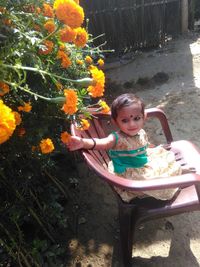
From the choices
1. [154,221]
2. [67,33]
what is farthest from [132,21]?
[67,33]

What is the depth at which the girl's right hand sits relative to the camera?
2.17 metres

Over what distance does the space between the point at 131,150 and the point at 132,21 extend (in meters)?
4.36

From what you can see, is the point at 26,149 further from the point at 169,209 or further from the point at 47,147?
the point at 169,209

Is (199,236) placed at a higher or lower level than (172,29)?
lower

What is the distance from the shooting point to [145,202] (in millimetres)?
2406

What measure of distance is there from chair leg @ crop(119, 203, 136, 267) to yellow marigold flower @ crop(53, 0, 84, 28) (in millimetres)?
1243

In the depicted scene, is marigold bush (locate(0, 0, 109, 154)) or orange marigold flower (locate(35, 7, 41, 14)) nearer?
marigold bush (locate(0, 0, 109, 154))

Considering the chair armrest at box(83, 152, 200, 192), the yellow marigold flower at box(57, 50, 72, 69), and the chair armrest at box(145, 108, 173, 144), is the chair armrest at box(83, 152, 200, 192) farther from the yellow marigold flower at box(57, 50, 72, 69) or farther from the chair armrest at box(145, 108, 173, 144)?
the chair armrest at box(145, 108, 173, 144)

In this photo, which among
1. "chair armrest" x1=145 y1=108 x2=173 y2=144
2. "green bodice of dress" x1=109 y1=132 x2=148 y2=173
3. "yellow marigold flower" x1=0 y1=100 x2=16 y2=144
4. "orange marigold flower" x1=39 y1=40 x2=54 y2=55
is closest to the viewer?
"yellow marigold flower" x1=0 y1=100 x2=16 y2=144

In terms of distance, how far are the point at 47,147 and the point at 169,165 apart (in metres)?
1.02

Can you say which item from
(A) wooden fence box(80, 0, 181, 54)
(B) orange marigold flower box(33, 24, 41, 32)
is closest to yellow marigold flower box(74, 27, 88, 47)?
(B) orange marigold flower box(33, 24, 41, 32)

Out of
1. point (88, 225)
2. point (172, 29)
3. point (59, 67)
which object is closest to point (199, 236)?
point (88, 225)

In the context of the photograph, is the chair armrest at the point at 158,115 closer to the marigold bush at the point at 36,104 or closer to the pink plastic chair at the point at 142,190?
the pink plastic chair at the point at 142,190

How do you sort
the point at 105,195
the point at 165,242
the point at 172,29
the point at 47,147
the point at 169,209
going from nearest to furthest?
the point at 47,147 → the point at 169,209 → the point at 165,242 → the point at 105,195 → the point at 172,29
